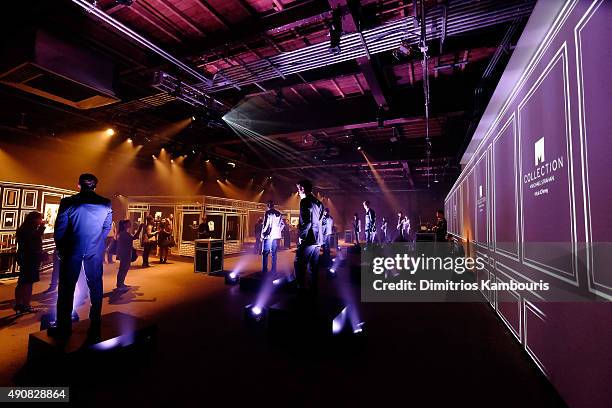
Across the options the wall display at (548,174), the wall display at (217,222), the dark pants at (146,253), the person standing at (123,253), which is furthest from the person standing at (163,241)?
the wall display at (548,174)

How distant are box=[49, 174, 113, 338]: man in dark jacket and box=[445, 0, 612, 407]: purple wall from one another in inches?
171

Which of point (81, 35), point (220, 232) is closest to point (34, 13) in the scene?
point (81, 35)

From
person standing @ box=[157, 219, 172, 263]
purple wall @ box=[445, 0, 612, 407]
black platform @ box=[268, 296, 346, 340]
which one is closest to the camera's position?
purple wall @ box=[445, 0, 612, 407]

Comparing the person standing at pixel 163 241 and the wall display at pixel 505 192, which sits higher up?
the wall display at pixel 505 192

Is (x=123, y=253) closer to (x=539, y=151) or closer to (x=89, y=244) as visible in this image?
(x=89, y=244)

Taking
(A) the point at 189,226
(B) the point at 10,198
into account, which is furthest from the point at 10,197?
(A) the point at 189,226

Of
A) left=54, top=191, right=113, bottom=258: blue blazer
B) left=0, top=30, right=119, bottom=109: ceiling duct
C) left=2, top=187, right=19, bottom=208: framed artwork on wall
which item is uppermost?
left=0, top=30, right=119, bottom=109: ceiling duct

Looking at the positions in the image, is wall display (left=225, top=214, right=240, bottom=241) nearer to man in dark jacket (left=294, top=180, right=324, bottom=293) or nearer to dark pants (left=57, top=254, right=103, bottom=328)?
man in dark jacket (left=294, top=180, right=324, bottom=293)

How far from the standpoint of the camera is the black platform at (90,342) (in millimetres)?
2588

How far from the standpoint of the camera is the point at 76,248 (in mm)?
2879

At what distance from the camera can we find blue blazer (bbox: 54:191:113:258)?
286cm

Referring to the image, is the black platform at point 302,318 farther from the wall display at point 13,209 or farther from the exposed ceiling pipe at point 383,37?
the wall display at point 13,209

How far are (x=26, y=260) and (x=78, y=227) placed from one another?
283cm

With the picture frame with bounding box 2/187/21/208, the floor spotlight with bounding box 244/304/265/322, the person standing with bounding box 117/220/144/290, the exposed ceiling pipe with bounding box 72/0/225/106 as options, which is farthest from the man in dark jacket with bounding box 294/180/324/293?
the picture frame with bounding box 2/187/21/208
